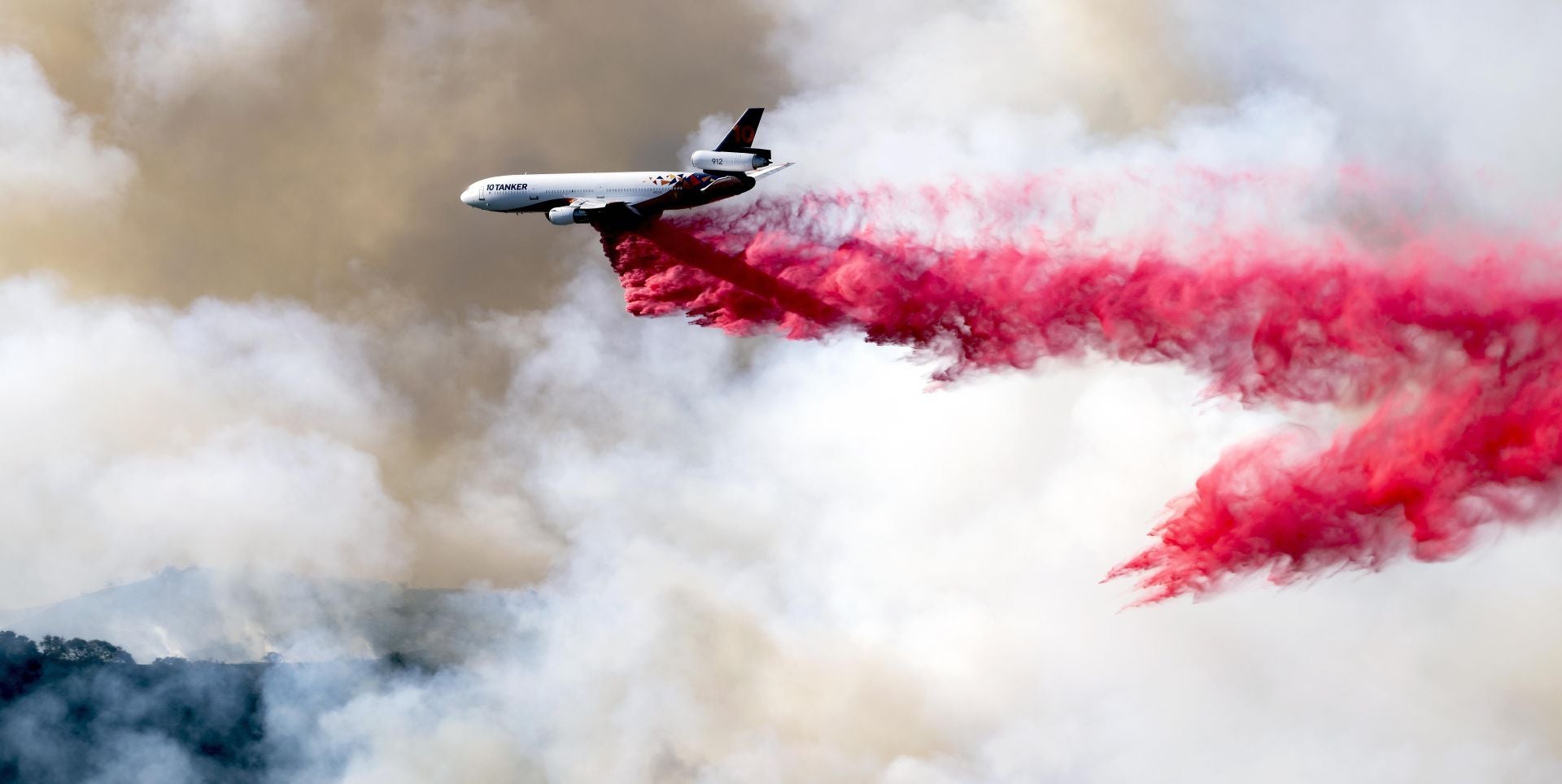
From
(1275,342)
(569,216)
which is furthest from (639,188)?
(1275,342)

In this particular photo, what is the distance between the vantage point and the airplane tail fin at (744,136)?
8069 centimetres

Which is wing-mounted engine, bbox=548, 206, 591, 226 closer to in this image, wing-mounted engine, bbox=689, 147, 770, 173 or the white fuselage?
the white fuselage

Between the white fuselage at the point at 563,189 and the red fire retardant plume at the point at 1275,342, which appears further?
the white fuselage at the point at 563,189

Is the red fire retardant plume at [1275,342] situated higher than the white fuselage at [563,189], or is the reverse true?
the white fuselage at [563,189]

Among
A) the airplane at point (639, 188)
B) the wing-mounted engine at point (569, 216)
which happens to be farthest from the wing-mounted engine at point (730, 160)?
the wing-mounted engine at point (569, 216)

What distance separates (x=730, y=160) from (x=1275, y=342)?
28.3 meters

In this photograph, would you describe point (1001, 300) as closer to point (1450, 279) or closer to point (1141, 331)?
point (1141, 331)

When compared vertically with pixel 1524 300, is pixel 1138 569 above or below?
below

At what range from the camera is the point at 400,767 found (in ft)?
547

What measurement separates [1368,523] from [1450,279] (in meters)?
11.5

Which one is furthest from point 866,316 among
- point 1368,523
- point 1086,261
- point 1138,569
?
point 1368,523

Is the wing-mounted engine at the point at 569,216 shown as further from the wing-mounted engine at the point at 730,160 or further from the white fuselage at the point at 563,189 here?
the wing-mounted engine at the point at 730,160

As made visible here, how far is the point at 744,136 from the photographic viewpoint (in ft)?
266

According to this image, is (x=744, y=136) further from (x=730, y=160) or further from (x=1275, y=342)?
(x=1275, y=342)
